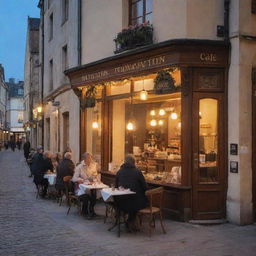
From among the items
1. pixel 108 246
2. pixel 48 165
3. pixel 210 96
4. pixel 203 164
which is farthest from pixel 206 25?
pixel 48 165

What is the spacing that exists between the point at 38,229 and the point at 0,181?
405 inches

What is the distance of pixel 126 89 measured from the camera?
40.6 feet

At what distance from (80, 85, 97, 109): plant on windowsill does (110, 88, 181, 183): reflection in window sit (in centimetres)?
90

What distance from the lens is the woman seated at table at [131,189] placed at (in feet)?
29.2

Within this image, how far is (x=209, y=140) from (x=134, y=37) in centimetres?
329

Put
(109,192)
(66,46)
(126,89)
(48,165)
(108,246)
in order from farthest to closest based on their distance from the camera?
(66,46) < (48,165) < (126,89) < (109,192) < (108,246)

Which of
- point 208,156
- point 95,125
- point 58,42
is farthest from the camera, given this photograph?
point 58,42

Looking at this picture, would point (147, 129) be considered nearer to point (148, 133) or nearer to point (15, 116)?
point (148, 133)

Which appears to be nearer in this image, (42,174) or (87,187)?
(87,187)

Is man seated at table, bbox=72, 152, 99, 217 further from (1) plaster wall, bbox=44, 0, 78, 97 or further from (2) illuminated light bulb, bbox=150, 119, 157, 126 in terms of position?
(1) plaster wall, bbox=44, 0, 78, 97

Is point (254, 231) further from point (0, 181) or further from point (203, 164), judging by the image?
point (0, 181)

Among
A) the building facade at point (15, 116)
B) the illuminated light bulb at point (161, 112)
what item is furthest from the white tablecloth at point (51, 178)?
the building facade at point (15, 116)

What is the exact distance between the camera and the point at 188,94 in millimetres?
9875

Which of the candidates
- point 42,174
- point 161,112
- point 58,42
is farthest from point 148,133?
point 58,42
